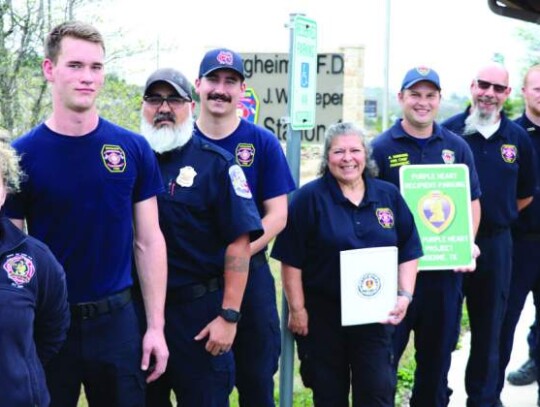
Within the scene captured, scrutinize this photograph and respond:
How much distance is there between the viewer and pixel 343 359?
454 centimetres

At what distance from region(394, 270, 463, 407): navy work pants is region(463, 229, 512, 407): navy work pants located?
0.35 metres

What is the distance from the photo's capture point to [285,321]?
15.3 feet

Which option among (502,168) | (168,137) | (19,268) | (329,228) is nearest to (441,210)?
(502,168)

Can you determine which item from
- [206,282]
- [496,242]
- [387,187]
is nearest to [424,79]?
[387,187]

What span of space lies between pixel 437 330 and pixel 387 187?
98 centimetres

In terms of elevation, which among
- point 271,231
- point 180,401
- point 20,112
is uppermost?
point 20,112

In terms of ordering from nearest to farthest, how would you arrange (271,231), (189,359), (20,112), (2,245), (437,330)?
(2,245)
(189,359)
(271,231)
(437,330)
(20,112)

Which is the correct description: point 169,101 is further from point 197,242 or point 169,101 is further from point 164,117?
point 197,242

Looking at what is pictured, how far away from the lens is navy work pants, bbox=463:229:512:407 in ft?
17.4

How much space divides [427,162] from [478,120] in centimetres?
68

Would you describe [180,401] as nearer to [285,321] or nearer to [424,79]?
[285,321]

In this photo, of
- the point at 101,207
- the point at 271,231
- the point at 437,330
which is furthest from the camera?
the point at 437,330

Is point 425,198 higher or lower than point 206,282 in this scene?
higher

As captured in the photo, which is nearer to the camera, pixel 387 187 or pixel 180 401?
pixel 180 401
